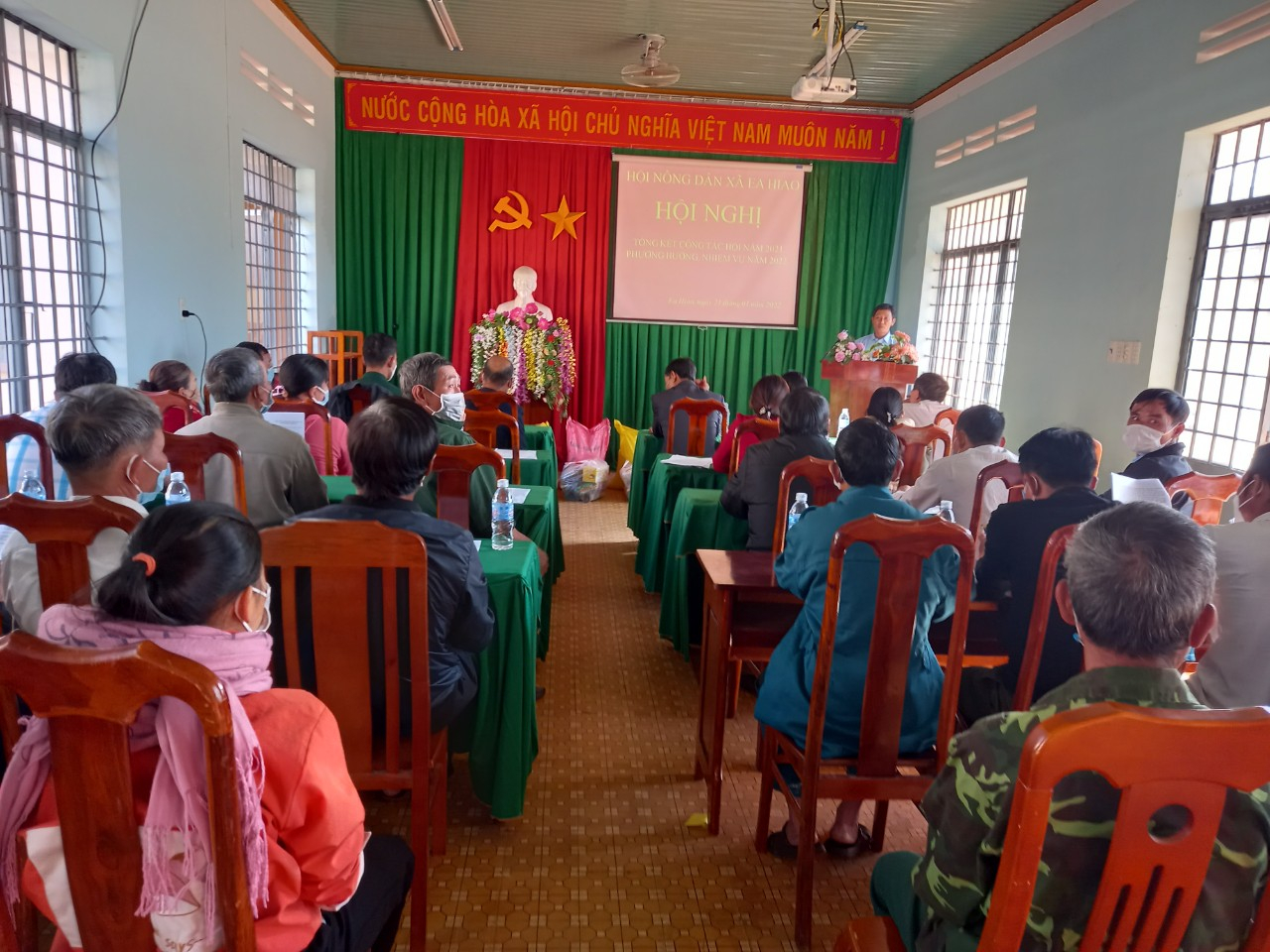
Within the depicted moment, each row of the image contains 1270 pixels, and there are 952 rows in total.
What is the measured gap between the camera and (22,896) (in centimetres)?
96

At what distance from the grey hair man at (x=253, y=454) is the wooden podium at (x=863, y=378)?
3.50 m

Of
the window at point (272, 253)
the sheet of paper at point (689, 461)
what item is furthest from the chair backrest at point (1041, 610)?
the window at point (272, 253)

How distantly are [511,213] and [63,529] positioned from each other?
6.17 meters

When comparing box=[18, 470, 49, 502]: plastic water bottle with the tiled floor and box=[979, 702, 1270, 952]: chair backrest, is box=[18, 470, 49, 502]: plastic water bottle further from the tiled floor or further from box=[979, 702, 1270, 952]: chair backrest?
box=[979, 702, 1270, 952]: chair backrest

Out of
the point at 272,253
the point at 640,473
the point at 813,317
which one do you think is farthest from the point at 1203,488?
the point at 272,253

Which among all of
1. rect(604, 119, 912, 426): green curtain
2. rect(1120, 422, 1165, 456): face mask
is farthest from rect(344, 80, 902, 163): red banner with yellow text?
rect(1120, 422, 1165, 456): face mask

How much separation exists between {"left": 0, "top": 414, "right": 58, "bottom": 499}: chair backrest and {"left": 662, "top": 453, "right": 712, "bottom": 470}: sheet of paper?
7.88 ft

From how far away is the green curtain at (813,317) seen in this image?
733cm

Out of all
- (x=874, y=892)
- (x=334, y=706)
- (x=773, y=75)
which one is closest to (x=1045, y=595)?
(x=874, y=892)

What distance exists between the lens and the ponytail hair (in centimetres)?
95

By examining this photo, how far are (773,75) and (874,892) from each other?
6.24 metres

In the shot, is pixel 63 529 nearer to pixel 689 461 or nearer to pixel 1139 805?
pixel 1139 805

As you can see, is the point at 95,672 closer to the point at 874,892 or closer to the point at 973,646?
the point at 874,892

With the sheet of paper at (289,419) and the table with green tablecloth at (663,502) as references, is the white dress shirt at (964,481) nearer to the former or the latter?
the table with green tablecloth at (663,502)
